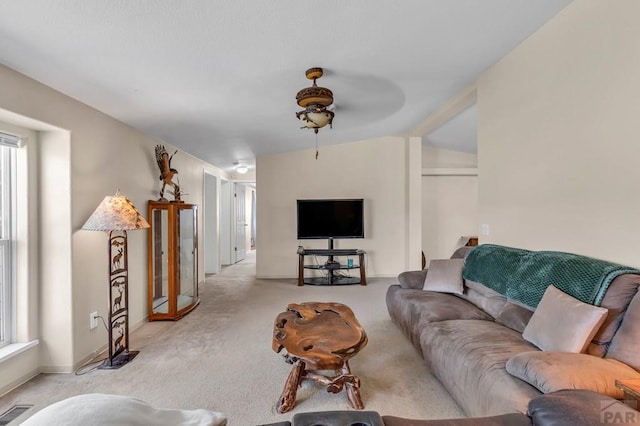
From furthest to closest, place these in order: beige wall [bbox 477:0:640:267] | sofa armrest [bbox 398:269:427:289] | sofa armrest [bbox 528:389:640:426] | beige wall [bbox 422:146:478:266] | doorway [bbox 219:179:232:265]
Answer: doorway [bbox 219:179:232:265]
beige wall [bbox 422:146:478:266]
sofa armrest [bbox 398:269:427:289]
beige wall [bbox 477:0:640:267]
sofa armrest [bbox 528:389:640:426]

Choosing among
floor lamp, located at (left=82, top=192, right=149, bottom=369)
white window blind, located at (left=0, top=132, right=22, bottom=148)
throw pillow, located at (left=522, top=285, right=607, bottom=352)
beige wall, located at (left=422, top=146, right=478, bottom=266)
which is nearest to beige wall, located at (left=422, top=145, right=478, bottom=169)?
beige wall, located at (left=422, top=146, right=478, bottom=266)

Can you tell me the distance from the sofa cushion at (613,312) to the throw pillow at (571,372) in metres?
0.12

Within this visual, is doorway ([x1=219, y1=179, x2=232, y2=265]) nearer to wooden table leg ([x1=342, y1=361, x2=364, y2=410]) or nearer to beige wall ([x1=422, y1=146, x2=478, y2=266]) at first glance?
beige wall ([x1=422, y1=146, x2=478, y2=266])

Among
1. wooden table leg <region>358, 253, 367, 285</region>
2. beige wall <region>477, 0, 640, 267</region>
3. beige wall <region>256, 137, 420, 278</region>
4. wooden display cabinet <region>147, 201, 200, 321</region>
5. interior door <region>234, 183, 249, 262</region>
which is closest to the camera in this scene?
beige wall <region>477, 0, 640, 267</region>

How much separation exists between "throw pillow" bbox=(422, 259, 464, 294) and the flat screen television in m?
2.43

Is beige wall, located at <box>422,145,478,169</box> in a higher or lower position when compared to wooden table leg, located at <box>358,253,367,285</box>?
higher

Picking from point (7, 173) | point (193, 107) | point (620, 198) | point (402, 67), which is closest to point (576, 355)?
point (620, 198)

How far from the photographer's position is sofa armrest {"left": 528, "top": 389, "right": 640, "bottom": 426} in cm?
92

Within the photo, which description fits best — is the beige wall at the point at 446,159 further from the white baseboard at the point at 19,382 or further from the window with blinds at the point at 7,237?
the white baseboard at the point at 19,382

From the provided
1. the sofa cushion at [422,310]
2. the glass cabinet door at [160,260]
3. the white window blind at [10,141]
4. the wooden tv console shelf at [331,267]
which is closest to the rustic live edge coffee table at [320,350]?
the sofa cushion at [422,310]

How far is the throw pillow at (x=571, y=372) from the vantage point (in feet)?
4.48

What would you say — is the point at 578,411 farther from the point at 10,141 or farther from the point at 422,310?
the point at 10,141

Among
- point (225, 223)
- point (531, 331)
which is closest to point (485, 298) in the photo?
point (531, 331)

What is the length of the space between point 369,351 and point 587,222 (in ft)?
6.46
